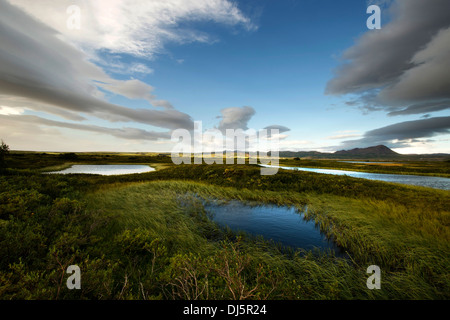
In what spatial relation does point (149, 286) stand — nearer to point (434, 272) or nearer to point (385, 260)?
point (385, 260)

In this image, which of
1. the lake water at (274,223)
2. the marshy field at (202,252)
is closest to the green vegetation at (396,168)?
the marshy field at (202,252)

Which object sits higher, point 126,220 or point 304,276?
point 126,220

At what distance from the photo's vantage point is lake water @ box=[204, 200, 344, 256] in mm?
8836

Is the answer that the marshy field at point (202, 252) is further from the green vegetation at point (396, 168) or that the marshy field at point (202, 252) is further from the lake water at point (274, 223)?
the green vegetation at point (396, 168)

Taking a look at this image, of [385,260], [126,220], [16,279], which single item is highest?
[16,279]

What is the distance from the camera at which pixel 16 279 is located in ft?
11.9

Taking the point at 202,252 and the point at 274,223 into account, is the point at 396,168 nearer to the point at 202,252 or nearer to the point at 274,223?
the point at 274,223

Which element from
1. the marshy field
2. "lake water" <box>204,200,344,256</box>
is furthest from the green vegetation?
"lake water" <box>204,200,344,256</box>

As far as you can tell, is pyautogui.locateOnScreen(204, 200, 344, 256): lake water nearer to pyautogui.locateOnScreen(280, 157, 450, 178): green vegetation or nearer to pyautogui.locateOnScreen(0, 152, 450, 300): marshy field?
pyautogui.locateOnScreen(0, 152, 450, 300): marshy field

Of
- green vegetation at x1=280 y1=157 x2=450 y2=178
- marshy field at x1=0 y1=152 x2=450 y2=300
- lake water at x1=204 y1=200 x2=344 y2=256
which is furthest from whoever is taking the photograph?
green vegetation at x1=280 y1=157 x2=450 y2=178
